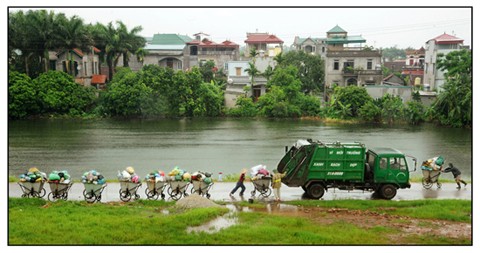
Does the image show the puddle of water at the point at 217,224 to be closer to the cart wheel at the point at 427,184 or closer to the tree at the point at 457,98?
the cart wheel at the point at 427,184

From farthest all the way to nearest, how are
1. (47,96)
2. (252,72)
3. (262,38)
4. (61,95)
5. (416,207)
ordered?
(262,38) → (252,72) → (61,95) → (47,96) → (416,207)

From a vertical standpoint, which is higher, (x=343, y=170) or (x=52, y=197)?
(x=343, y=170)

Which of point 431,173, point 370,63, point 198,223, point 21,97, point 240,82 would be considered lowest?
point 198,223

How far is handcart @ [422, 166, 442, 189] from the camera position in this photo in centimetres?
1764

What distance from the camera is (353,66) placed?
2060 inches

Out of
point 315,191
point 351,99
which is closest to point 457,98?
point 351,99

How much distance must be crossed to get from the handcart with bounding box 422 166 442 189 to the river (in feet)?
15.8

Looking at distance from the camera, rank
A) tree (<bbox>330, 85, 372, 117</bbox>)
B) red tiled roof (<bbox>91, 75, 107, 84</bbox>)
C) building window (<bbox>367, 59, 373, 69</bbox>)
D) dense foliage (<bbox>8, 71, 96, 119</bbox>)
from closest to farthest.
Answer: dense foliage (<bbox>8, 71, 96, 119</bbox>)
tree (<bbox>330, 85, 372, 117</bbox>)
building window (<bbox>367, 59, 373, 69</bbox>)
red tiled roof (<bbox>91, 75, 107, 84</bbox>)

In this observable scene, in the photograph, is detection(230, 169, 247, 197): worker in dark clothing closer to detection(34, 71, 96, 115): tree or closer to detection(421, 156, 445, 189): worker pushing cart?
detection(421, 156, 445, 189): worker pushing cart

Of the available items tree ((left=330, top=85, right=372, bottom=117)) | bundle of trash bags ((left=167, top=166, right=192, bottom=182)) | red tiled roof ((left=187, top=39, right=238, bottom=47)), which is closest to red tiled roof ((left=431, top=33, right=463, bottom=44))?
tree ((left=330, top=85, right=372, bottom=117))

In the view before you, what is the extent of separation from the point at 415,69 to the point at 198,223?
59090 mm

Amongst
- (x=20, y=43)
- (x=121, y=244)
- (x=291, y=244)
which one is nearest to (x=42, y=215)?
(x=121, y=244)

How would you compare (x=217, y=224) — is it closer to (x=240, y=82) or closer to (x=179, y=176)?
(x=179, y=176)

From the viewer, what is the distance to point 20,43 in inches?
1911
